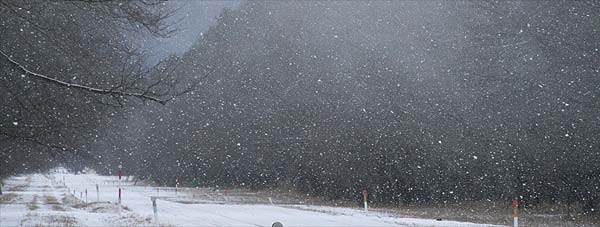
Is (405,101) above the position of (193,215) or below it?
above

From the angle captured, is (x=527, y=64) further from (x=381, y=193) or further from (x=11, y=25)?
(x=11, y=25)

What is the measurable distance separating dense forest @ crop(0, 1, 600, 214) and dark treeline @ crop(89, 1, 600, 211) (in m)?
0.08

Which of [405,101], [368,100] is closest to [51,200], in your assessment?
[368,100]

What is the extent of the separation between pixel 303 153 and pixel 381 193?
6.56m

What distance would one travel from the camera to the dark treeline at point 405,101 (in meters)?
20.9

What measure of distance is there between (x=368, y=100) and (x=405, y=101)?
2519 mm

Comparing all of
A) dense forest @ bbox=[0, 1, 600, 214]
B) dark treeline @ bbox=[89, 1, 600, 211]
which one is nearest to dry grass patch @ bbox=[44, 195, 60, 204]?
dark treeline @ bbox=[89, 1, 600, 211]

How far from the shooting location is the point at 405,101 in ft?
97.9

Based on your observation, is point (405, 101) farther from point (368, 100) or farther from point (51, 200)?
point (51, 200)

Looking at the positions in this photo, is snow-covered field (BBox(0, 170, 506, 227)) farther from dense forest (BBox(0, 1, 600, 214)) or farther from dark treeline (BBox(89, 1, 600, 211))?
dark treeline (BBox(89, 1, 600, 211))

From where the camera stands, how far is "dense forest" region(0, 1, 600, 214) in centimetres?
1047

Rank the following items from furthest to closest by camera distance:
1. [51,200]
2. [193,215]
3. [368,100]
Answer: [51,200], [368,100], [193,215]

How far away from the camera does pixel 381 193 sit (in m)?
33.8

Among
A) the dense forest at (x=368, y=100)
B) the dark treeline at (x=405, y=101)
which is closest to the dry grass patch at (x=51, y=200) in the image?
the dark treeline at (x=405, y=101)
